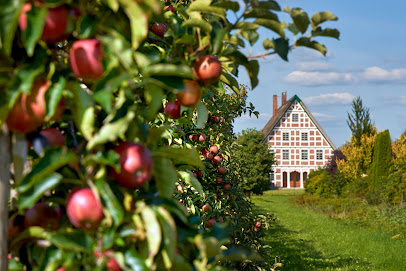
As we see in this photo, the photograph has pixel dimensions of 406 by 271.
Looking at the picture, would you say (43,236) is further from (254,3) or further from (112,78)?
(254,3)

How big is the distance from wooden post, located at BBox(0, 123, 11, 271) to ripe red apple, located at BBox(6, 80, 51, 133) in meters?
0.03

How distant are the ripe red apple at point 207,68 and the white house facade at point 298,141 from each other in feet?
143

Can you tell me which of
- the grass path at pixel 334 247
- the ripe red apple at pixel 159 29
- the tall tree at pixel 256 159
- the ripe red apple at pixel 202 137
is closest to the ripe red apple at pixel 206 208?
the ripe red apple at pixel 202 137

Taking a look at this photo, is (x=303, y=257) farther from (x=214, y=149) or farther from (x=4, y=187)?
(x=4, y=187)

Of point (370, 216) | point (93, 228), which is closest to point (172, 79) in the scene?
point (93, 228)

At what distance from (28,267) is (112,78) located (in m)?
0.51

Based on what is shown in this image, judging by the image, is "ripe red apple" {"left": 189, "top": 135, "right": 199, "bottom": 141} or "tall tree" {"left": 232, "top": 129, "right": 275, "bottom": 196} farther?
"tall tree" {"left": 232, "top": 129, "right": 275, "bottom": 196}

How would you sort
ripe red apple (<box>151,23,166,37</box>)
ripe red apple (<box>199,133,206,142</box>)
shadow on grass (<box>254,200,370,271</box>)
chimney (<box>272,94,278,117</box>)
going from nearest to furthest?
ripe red apple (<box>151,23,166,37</box>)
ripe red apple (<box>199,133,206,142</box>)
shadow on grass (<box>254,200,370,271</box>)
chimney (<box>272,94,278,117</box>)

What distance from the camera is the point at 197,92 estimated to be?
1.16m

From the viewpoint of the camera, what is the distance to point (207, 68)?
1.14 metres

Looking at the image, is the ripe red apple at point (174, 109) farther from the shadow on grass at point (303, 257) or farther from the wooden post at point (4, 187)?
the shadow on grass at point (303, 257)

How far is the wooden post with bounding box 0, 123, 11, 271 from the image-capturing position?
3.05 ft

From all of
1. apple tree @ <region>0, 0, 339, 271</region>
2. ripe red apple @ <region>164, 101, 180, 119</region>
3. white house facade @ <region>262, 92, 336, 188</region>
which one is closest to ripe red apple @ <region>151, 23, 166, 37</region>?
ripe red apple @ <region>164, 101, 180, 119</region>

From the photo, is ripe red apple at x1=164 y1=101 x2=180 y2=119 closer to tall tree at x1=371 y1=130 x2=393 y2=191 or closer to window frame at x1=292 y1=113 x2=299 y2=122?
tall tree at x1=371 y1=130 x2=393 y2=191
